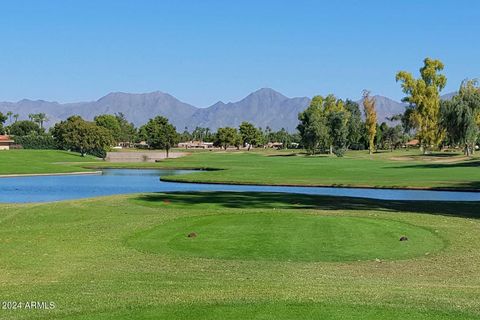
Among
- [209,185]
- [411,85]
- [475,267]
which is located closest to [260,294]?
[475,267]

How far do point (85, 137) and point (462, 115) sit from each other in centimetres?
7998

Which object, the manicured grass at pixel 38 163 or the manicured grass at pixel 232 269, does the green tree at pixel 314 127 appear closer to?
the manicured grass at pixel 38 163

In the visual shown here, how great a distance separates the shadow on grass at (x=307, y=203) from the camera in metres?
30.4

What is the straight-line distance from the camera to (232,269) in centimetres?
1500

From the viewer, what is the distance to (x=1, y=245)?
18.8 m

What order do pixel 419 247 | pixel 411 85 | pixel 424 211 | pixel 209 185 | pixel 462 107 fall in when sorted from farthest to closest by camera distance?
1. pixel 411 85
2. pixel 462 107
3. pixel 209 185
4. pixel 424 211
5. pixel 419 247

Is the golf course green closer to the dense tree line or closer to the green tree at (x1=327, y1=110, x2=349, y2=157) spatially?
the dense tree line

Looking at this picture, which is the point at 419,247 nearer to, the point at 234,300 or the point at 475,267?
the point at 475,267

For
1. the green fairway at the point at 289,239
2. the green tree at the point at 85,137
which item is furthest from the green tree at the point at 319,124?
the green fairway at the point at 289,239

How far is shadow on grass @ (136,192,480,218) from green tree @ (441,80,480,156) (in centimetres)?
5688

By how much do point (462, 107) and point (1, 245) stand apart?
79.7 m

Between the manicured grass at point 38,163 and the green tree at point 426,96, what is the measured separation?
62.9 metres

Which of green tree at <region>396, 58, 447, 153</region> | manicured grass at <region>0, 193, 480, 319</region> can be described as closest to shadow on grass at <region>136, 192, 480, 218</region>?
manicured grass at <region>0, 193, 480, 319</region>

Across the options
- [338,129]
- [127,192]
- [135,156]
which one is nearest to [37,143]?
[135,156]
